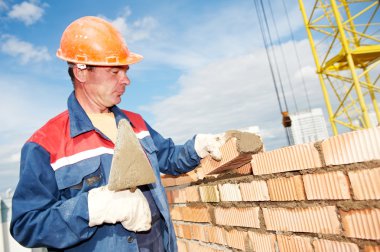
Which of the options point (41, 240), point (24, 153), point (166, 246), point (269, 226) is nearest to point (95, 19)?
point (24, 153)

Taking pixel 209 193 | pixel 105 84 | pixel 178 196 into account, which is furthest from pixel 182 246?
pixel 105 84

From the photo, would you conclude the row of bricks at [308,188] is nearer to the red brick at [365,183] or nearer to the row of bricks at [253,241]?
the red brick at [365,183]

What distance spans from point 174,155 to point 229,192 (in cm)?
51

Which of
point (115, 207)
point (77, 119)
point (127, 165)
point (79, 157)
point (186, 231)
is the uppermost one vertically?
point (77, 119)

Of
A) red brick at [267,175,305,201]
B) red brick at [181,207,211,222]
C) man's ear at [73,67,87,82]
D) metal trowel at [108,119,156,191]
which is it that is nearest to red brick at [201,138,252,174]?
red brick at [267,175,305,201]

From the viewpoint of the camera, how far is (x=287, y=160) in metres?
1.72

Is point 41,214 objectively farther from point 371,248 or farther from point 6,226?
point 6,226

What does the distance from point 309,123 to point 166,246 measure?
66.5 m

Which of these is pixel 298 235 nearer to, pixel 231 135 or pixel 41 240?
pixel 231 135

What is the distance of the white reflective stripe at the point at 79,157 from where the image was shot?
167cm

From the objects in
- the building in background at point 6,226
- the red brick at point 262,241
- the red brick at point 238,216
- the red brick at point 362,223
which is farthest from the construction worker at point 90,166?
the building in background at point 6,226

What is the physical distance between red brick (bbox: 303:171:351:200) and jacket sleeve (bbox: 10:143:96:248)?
1210 millimetres

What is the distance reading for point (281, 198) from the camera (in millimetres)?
1778

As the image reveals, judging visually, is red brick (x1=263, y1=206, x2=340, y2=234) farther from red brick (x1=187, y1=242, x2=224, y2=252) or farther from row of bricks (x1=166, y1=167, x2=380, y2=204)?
red brick (x1=187, y1=242, x2=224, y2=252)
